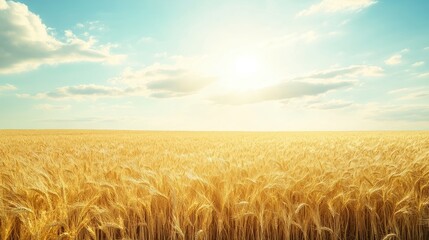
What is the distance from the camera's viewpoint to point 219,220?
2.43 meters

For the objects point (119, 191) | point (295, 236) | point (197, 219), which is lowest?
point (295, 236)

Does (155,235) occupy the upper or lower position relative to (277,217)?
lower

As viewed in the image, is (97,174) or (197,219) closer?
(197,219)

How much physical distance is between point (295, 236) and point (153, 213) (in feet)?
4.27

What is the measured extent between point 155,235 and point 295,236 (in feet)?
4.11

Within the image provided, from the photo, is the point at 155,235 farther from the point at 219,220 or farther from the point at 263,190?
the point at 263,190

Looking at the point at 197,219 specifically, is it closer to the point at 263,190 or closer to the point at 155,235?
the point at 155,235

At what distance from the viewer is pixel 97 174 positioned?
383cm

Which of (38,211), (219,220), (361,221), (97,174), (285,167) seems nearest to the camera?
(219,220)

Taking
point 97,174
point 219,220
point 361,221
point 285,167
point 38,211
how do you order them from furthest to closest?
point 285,167 < point 97,174 < point 361,221 < point 38,211 < point 219,220

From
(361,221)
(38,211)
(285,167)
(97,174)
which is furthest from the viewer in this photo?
(285,167)

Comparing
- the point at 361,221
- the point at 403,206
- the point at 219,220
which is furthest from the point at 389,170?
the point at 219,220

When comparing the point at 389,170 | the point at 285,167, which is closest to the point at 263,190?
the point at 285,167

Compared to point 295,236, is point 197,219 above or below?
above
